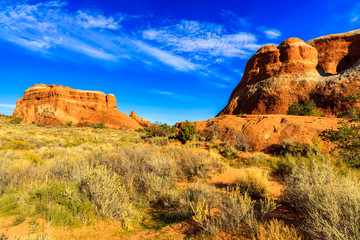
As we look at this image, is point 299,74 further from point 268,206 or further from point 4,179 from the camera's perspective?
point 4,179

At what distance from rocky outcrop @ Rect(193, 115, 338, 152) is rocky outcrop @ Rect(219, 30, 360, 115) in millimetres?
21381

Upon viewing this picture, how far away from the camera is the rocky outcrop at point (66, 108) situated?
53.1m

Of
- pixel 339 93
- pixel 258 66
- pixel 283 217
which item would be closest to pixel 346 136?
pixel 283 217

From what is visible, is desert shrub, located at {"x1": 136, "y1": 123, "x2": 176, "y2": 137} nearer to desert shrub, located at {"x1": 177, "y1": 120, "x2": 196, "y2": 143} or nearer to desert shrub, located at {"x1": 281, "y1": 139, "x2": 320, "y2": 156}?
desert shrub, located at {"x1": 177, "y1": 120, "x2": 196, "y2": 143}

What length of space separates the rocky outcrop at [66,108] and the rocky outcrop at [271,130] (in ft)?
143

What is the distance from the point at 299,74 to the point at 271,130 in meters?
29.6

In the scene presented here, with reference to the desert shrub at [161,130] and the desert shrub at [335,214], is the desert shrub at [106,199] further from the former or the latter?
the desert shrub at [161,130]

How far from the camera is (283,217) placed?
3.50 meters

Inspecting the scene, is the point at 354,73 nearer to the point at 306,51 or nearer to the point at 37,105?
the point at 306,51

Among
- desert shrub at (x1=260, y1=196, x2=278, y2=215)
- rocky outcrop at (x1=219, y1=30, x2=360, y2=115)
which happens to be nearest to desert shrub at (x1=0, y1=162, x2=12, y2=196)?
desert shrub at (x1=260, y1=196, x2=278, y2=215)

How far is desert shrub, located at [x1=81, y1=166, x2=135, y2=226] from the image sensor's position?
3825 millimetres

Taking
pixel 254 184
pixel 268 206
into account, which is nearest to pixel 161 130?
pixel 254 184

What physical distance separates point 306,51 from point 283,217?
150ft

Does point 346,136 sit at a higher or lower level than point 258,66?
lower
